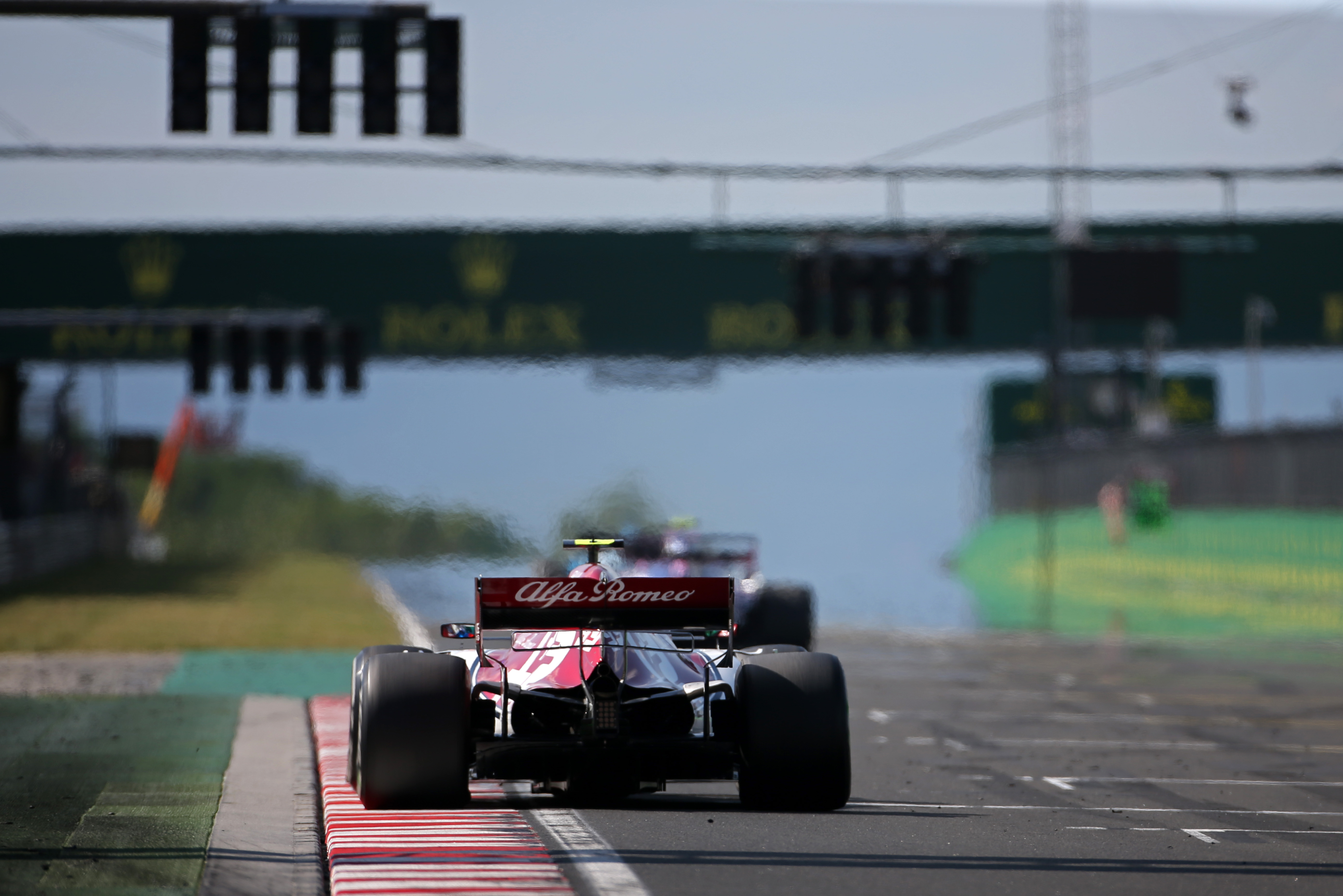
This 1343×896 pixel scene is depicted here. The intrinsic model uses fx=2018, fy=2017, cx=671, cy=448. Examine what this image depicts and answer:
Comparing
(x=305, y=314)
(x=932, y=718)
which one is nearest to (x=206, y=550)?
(x=305, y=314)

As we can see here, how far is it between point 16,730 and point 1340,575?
2559 cm

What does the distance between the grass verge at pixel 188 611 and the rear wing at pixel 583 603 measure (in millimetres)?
14628

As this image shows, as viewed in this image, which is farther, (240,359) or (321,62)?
(240,359)

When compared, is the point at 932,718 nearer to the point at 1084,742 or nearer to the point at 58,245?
the point at 1084,742

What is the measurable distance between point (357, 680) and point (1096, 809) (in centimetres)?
418

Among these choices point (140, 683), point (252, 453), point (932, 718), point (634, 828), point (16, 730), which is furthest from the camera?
point (252, 453)

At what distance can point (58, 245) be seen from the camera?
38.8 m

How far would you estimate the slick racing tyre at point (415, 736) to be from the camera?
10.0 m

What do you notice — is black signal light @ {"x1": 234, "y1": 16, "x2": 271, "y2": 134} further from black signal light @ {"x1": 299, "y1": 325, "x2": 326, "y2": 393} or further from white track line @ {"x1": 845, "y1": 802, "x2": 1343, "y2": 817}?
black signal light @ {"x1": 299, "y1": 325, "x2": 326, "y2": 393}

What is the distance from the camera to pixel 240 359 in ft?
111

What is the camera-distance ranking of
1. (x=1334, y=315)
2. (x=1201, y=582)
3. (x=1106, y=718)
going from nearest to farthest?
1. (x=1106, y=718)
2. (x=1334, y=315)
3. (x=1201, y=582)

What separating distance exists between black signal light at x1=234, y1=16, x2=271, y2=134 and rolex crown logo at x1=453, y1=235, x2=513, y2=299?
67.8 ft

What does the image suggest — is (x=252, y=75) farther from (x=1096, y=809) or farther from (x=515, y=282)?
(x=515, y=282)

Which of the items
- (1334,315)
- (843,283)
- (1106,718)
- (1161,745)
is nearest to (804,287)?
(843,283)
